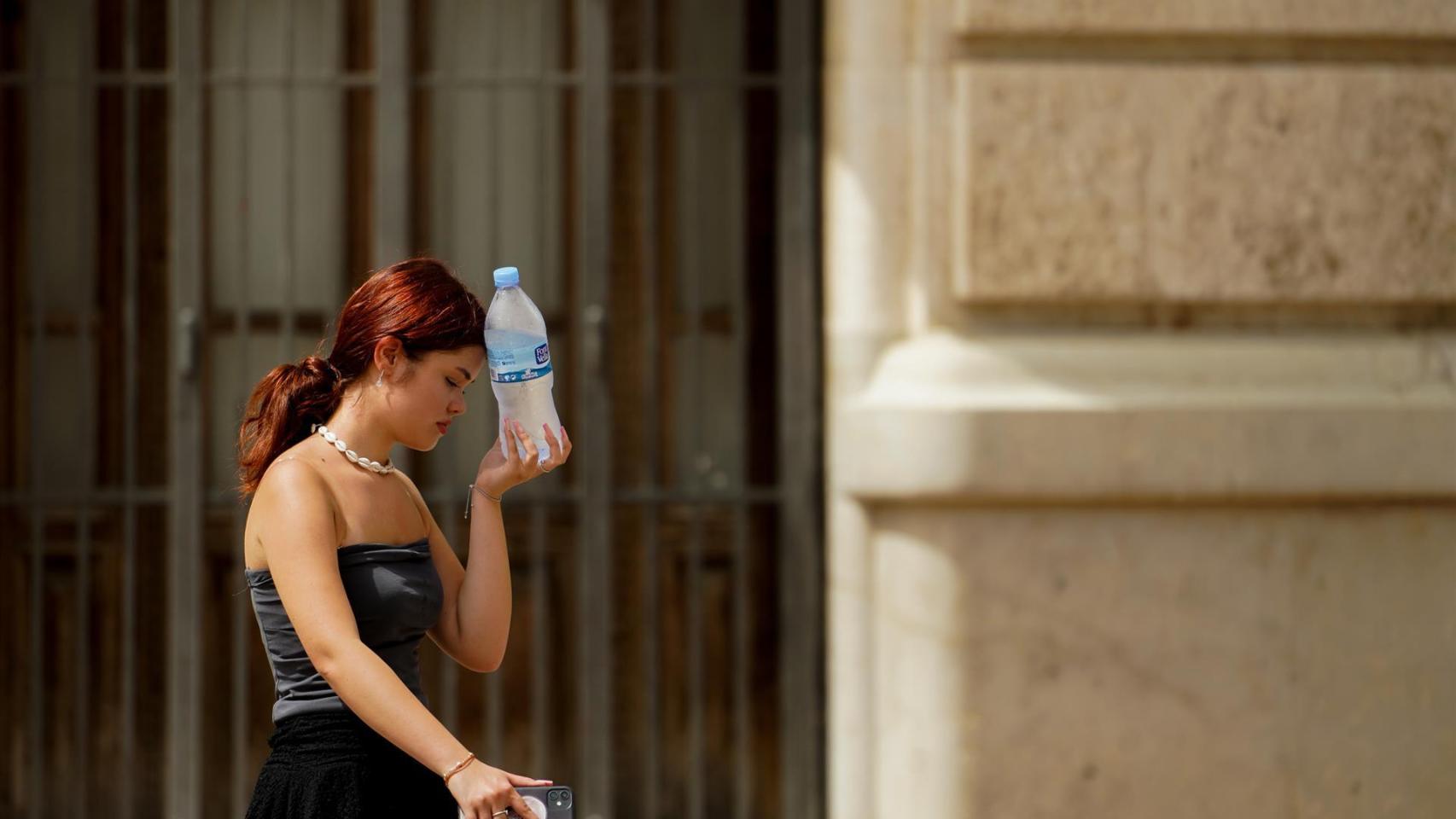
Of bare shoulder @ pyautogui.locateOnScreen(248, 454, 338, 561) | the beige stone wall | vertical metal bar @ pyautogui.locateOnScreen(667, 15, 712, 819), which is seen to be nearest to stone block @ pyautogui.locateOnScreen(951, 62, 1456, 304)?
the beige stone wall

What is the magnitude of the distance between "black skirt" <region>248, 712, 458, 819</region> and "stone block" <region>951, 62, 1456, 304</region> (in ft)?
8.53

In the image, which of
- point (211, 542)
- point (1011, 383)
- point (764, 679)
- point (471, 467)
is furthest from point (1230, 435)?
point (211, 542)

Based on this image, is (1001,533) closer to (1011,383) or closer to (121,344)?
(1011,383)

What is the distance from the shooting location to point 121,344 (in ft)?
16.5

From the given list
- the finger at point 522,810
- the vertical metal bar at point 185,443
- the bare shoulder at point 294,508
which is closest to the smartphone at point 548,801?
the finger at point 522,810

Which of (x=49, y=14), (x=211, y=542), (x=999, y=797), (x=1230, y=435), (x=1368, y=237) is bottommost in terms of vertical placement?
(x=999, y=797)

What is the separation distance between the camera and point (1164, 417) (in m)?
4.50

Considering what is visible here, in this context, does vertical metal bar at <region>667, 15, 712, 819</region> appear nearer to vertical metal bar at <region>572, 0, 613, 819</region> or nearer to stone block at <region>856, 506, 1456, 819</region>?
vertical metal bar at <region>572, 0, 613, 819</region>

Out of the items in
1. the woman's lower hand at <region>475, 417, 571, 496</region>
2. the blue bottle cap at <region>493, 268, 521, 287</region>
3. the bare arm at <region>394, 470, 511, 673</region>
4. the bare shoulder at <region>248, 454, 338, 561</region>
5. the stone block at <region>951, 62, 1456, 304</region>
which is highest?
the stone block at <region>951, 62, 1456, 304</region>

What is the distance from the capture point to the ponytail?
8.11ft

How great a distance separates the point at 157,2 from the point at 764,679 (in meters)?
2.82

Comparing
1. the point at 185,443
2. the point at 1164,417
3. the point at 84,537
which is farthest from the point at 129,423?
the point at 1164,417

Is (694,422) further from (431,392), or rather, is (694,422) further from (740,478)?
(431,392)

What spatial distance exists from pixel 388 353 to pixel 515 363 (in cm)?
19
